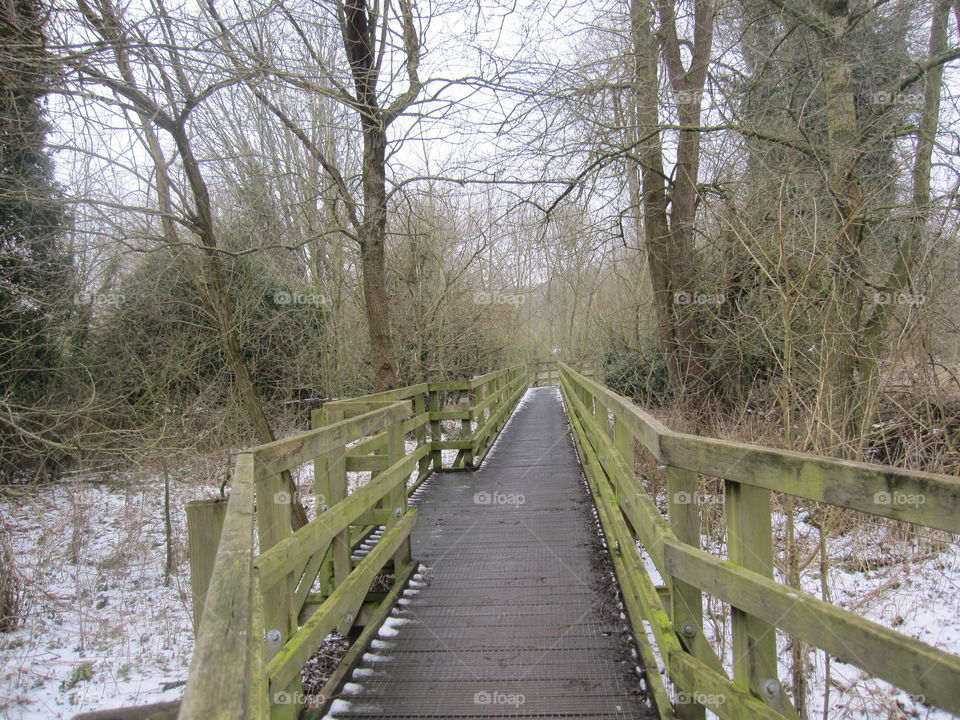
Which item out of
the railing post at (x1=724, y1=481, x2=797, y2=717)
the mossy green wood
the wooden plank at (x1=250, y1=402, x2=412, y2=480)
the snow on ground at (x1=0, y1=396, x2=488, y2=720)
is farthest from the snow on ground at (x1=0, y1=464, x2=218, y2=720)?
the railing post at (x1=724, y1=481, x2=797, y2=717)

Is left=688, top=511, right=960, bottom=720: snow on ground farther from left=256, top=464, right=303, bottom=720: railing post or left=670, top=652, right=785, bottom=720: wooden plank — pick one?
left=256, top=464, right=303, bottom=720: railing post

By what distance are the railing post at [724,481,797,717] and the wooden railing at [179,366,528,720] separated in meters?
1.53

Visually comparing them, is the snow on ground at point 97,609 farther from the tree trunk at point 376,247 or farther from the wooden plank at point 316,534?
the tree trunk at point 376,247

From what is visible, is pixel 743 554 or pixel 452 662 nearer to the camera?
pixel 743 554

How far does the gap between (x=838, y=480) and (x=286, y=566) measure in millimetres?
1907

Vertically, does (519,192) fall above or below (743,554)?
above

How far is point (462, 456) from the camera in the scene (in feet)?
29.8

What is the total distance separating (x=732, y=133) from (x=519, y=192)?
9.47ft

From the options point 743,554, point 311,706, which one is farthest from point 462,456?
point 743,554

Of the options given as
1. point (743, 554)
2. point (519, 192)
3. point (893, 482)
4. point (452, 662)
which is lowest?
A: point (452, 662)

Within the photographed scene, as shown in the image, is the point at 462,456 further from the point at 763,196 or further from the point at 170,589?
the point at 763,196

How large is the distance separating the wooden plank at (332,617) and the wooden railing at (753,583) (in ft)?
4.66

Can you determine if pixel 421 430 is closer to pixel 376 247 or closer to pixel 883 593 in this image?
pixel 376 247

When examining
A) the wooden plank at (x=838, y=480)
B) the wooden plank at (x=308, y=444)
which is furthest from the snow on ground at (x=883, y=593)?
the wooden plank at (x=308, y=444)
